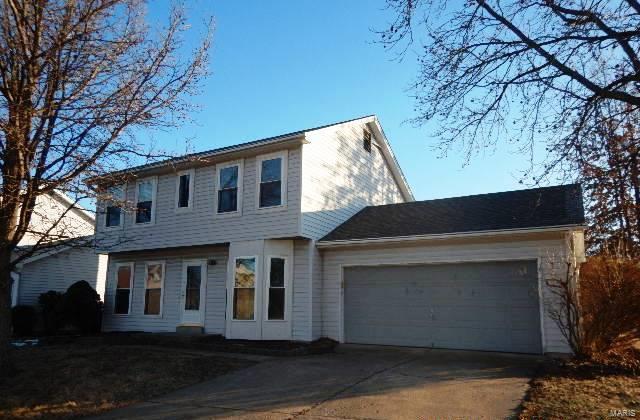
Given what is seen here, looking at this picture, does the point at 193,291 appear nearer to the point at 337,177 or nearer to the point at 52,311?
the point at 337,177

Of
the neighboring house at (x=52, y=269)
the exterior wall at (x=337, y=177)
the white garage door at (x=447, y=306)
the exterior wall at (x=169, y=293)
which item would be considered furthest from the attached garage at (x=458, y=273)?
the neighboring house at (x=52, y=269)

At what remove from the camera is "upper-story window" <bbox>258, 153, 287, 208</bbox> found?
45.7 ft

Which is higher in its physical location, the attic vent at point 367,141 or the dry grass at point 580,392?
the attic vent at point 367,141

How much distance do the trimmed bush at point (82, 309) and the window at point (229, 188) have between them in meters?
6.52

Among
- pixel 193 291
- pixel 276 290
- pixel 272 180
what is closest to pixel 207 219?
pixel 193 291

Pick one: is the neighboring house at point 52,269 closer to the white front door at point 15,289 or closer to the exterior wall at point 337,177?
the white front door at point 15,289

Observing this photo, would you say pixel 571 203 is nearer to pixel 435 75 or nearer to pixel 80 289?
pixel 435 75

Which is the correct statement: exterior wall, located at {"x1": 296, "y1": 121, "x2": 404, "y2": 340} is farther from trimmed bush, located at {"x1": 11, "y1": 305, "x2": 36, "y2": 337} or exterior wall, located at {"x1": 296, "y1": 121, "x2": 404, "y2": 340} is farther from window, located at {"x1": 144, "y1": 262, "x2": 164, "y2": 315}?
trimmed bush, located at {"x1": 11, "y1": 305, "x2": 36, "y2": 337}

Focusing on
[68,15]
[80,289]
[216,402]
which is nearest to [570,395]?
Result: [216,402]

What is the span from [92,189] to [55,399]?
11.9 ft

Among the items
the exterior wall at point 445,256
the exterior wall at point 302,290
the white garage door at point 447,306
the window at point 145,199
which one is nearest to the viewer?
the exterior wall at point 445,256

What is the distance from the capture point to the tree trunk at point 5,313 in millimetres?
9141

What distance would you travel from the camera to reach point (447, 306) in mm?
12328

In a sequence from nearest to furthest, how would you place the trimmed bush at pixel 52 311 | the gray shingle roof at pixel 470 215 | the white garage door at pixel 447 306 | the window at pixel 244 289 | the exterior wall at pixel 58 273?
the white garage door at pixel 447 306 < the gray shingle roof at pixel 470 215 < the window at pixel 244 289 < the trimmed bush at pixel 52 311 < the exterior wall at pixel 58 273
